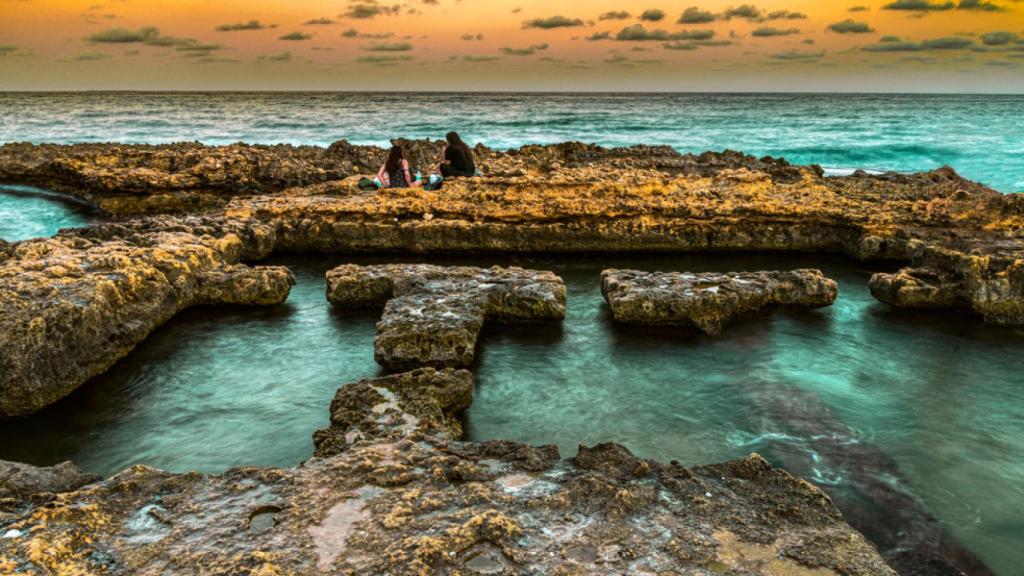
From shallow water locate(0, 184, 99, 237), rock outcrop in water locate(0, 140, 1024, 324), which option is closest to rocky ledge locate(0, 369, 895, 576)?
rock outcrop in water locate(0, 140, 1024, 324)

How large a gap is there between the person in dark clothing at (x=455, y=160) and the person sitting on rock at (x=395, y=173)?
59 cm

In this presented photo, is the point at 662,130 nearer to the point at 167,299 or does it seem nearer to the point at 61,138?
the point at 61,138

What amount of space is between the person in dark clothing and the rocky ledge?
8.56m

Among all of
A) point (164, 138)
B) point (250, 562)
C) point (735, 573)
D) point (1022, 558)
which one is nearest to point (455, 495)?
point (250, 562)

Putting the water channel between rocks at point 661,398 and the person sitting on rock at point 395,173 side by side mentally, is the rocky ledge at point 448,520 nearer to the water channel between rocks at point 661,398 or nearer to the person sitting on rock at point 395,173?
the water channel between rocks at point 661,398

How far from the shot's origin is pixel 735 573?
3.06 m

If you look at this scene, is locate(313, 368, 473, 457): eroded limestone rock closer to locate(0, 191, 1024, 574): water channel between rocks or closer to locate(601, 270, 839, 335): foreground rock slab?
locate(0, 191, 1024, 574): water channel between rocks

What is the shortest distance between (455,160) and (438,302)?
5.74 m

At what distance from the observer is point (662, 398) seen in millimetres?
6230

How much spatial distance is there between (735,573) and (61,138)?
44.3m

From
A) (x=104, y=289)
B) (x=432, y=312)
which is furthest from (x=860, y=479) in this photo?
(x=104, y=289)

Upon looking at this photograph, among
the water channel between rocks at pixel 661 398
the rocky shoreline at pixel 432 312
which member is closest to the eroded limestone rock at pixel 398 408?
the rocky shoreline at pixel 432 312

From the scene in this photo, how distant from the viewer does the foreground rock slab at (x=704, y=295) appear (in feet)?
24.9

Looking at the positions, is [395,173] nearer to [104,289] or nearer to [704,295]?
[104,289]
